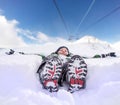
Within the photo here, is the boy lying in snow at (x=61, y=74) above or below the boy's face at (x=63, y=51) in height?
below

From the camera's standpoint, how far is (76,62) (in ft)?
5.74

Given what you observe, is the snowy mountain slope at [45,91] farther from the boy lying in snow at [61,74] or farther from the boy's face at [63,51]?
the boy's face at [63,51]

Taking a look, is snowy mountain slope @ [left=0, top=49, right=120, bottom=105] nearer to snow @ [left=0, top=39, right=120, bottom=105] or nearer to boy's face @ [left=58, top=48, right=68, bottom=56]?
snow @ [left=0, top=39, right=120, bottom=105]

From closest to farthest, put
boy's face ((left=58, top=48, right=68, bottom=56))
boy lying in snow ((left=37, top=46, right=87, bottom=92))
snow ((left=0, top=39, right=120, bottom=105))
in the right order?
1. snow ((left=0, top=39, right=120, bottom=105))
2. boy lying in snow ((left=37, top=46, right=87, bottom=92))
3. boy's face ((left=58, top=48, right=68, bottom=56))

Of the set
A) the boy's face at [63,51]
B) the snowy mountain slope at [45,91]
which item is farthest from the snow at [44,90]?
the boy's face at [63,51]

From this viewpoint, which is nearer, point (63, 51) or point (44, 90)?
point (44, 90)

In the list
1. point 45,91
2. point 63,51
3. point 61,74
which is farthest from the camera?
point 63,51

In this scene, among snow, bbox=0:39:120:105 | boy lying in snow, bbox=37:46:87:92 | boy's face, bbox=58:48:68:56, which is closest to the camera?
snow, bbox=0:39:120:105

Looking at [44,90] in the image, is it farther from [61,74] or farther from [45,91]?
[61,74]

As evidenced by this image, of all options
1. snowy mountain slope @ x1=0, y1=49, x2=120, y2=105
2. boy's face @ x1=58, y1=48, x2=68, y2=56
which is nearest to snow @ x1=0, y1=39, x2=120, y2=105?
snowy mountain slope @ x1=0, y1=49, x2=120, y2=105

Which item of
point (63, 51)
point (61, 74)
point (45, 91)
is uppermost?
point (63, 51)

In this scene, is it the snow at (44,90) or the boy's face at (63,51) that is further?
the boy's face at (63,51)

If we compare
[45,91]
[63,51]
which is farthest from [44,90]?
[63,51]

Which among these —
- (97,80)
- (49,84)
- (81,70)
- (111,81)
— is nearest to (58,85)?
(49,84)
